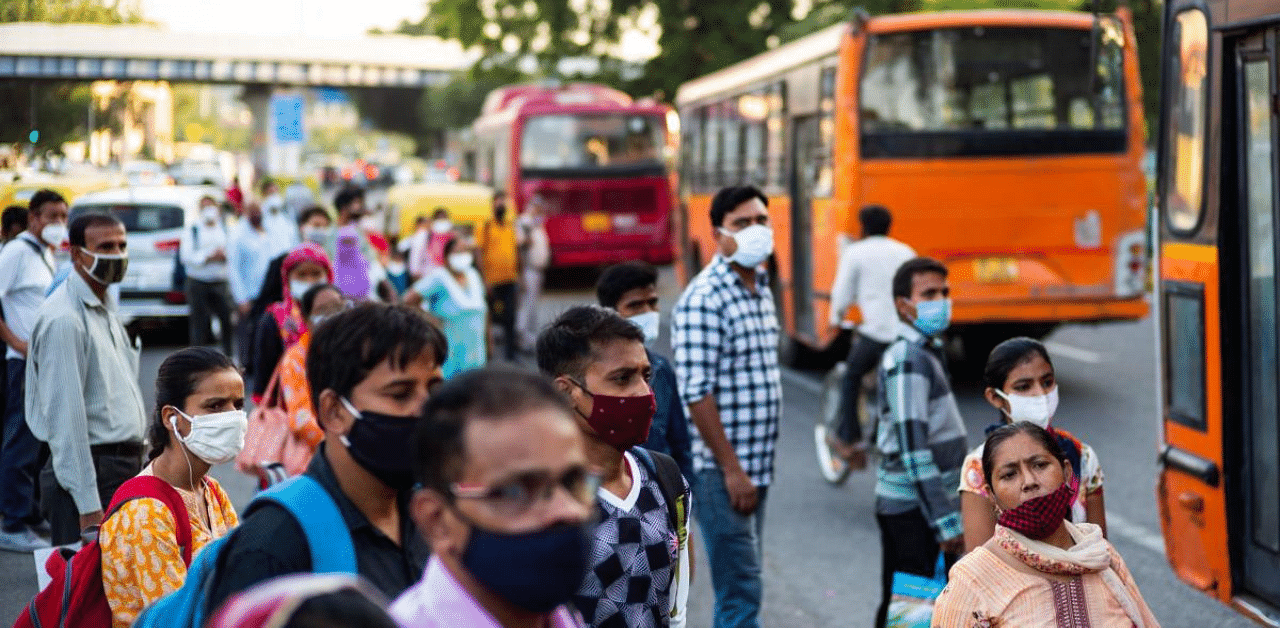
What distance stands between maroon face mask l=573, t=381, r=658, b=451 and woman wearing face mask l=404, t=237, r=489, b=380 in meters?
7.48

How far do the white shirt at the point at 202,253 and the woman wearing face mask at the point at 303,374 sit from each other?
314 inches

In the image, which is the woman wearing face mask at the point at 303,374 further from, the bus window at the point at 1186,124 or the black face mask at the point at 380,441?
the bus window at the point at 1186,124

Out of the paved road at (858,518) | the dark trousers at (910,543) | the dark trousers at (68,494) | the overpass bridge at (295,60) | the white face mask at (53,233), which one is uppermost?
the overpass bridge at (295,60)

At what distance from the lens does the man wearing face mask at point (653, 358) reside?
208 inches

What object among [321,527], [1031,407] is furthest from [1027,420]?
[321,527]

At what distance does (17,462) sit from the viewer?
783 centimetres

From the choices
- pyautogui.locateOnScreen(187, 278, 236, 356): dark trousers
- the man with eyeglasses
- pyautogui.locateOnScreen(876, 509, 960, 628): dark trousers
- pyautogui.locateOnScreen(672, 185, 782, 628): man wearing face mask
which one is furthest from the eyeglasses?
pyautogui.locateOnScreen(187, 278, 236, 356): dark trousers

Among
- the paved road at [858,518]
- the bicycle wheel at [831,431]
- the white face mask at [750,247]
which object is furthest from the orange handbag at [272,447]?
the bicycle wheel at [831,431]

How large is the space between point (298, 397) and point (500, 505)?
4.27 meters

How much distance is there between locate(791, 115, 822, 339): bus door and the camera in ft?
48.0

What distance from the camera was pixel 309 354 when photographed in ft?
9.66

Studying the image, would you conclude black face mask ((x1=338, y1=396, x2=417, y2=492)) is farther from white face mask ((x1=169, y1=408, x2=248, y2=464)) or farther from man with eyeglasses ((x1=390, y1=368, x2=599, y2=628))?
white face mask ((x1=169, y1=408, x2=248, y2=464))

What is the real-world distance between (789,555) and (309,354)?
5.77m

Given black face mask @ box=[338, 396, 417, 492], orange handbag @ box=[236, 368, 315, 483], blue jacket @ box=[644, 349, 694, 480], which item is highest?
black face mask @ box=[338, 396, 417, 492]
